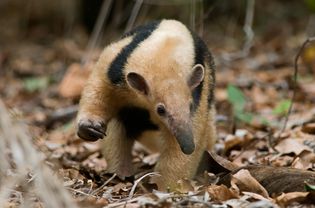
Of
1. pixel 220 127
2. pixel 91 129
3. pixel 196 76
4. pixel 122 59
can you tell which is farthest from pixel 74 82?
pixel 196 76

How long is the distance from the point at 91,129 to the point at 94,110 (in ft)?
0.77

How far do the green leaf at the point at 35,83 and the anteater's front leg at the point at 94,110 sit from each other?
641 cm

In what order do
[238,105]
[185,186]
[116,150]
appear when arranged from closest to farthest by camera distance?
[185,186] < [116,150] < [238,105]

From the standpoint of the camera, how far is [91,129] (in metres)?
6.36

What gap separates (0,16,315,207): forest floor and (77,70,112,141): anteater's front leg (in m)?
0.36

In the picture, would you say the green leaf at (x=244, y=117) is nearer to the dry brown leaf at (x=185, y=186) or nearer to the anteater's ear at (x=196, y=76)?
the anteater's ear at (x=196, y=76)

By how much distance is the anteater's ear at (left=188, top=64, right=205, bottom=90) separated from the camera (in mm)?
5875

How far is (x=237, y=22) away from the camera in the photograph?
1661cm

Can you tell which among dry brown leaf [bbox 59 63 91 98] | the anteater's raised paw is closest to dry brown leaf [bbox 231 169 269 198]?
the anteater's raised paw

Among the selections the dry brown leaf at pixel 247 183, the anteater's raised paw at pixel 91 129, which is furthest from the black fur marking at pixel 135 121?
the dry brown leaf at pixel 247 183

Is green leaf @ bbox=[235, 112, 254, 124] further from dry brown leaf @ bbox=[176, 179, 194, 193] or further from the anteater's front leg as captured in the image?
dry brown leaf @ bbox=[176, 179, 194, 193]

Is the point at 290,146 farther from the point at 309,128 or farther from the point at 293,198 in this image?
the point at 293,198

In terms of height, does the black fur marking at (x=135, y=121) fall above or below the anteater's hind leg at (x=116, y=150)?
above

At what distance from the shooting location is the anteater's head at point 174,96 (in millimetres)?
5559
